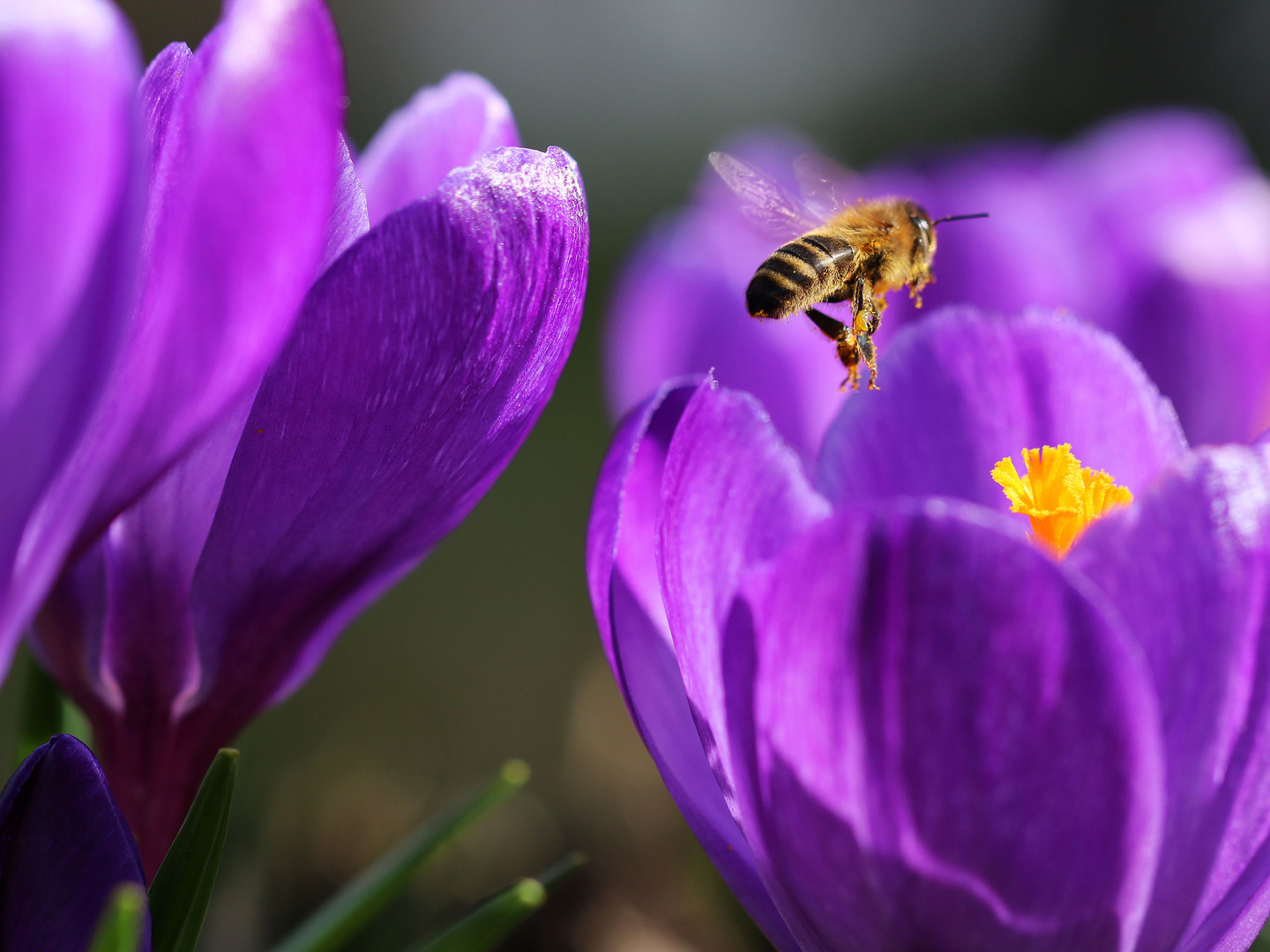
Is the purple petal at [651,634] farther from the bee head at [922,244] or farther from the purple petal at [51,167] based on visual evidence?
the bee head at [922,244]

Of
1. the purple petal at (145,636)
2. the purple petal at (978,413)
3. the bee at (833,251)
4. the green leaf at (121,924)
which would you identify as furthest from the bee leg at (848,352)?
the green leaf at (121,924)

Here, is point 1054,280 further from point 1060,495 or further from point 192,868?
point 192,868

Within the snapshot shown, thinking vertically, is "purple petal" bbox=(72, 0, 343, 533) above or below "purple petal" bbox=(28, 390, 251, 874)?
above

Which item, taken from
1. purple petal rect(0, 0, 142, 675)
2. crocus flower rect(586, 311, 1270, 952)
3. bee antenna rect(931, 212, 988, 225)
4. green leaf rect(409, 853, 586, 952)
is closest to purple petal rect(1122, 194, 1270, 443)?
bee antenna rect(931, 212, 988, 225)

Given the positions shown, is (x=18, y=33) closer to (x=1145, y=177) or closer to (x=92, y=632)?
(x=92, y=632)

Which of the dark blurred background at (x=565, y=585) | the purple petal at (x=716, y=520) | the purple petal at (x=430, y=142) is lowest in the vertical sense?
the dark blurred background at (x=565, y=585)

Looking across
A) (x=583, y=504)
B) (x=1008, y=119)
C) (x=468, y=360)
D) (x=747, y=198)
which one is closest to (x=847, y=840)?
(x=468, y=360)

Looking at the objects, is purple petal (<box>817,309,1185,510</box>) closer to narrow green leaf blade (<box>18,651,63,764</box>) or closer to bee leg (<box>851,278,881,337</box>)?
bee leg (<box>851,278,881,337</box>)
